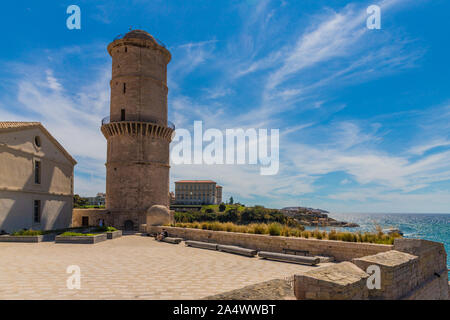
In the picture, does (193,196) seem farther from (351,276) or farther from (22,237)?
(351,276)

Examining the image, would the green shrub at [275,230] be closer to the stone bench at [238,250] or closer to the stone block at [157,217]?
the stone bench at [238,250]

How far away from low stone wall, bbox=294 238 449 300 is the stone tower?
24441 mm

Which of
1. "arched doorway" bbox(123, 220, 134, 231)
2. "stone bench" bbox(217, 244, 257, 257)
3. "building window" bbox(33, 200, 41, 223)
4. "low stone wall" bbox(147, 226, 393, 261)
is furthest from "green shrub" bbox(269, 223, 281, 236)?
"building window" bbox(33, 200, 41, 223)

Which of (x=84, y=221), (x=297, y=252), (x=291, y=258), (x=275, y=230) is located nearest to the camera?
(x=291, y=258)

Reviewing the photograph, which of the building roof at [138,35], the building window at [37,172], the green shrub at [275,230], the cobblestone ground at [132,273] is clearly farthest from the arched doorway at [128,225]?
the green shrub at [275,230]

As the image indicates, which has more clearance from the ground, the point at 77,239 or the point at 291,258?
the point at 291,258

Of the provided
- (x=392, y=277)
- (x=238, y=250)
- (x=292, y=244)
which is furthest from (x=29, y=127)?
(x=392, y=277)

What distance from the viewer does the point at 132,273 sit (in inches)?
367

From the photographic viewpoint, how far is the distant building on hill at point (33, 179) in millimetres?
20902

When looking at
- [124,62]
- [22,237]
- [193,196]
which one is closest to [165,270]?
[22,237]

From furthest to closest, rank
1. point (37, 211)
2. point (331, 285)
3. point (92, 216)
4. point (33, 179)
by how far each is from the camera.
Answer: point (92, 216), point (37, 211), point (33, 179), point (331, 285)

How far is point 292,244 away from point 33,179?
21170 mm

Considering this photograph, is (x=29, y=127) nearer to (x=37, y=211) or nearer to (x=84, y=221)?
(x=37, y=211)

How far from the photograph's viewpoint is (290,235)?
1351cm
